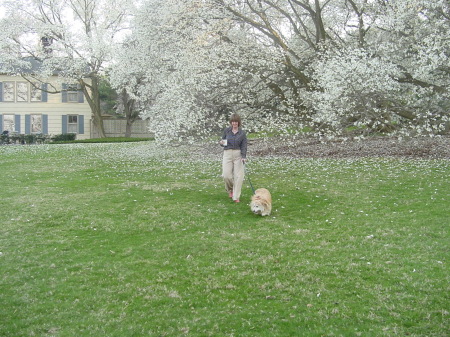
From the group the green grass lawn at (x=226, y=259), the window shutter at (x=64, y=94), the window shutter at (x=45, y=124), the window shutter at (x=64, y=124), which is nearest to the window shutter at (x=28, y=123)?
the window shutter at (x=45, y=124)

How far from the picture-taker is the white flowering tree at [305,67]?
53.2 ft

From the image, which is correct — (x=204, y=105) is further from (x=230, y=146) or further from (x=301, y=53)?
(x=230, y=146)

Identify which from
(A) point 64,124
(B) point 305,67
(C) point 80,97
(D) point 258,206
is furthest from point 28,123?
(D) point 258,206

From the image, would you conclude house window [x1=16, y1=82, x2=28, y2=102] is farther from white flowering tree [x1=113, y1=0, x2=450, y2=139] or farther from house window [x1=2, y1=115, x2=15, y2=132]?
white flowering tree [x1=113, y1=0, x2=450, y2=139]

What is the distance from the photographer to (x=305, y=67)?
2123 cm

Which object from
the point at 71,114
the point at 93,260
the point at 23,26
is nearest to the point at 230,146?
the point at 93,260

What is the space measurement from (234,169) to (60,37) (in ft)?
101

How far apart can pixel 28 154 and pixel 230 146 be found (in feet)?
58.8

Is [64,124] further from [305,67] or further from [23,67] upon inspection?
[305,67]

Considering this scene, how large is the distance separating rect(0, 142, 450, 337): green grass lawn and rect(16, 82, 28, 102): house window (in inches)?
1249

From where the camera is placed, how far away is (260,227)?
8797mm

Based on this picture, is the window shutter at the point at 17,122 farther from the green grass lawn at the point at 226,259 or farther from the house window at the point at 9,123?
the green grass lawn at the point at 226,259

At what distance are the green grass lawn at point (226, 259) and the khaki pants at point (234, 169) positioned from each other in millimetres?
472

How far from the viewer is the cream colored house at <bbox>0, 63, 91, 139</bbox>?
41.7 meters
